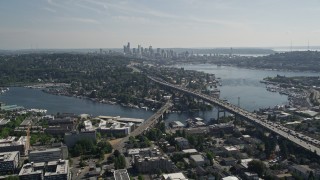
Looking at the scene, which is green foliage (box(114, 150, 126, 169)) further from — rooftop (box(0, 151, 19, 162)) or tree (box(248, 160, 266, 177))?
tree (box(248, 160, 266, 177))

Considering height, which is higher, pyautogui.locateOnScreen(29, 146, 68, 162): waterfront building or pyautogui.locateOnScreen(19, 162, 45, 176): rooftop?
pyautogui.locateOnScreen(29, 146, 68, 162): waterfront building

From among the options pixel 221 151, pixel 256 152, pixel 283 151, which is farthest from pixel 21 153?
pixel 283 151

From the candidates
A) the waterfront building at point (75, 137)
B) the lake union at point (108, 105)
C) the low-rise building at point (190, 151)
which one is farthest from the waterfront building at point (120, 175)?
the lake union at point (108, 105)

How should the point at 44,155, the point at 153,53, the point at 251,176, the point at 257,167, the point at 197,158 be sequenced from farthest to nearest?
1. the point at 153,53
2. the point at 197,158
3. the point at 44,155
4. the point at 257,167
5. the point at 251,176

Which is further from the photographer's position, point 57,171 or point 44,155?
point 44,155

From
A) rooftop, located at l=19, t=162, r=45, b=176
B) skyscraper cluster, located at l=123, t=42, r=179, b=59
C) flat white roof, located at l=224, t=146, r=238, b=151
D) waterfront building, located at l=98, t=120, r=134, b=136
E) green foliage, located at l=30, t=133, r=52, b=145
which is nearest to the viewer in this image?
rooftop, located at l=19, t=162, r=45, b=176

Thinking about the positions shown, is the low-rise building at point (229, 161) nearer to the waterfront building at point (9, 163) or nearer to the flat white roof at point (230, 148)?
the flat white roof at point (230, 148)

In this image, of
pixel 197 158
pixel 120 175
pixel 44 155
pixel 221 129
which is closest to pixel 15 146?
pixel 44 155

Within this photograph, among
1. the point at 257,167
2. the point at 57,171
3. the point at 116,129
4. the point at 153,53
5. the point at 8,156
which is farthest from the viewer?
the point at 153,53

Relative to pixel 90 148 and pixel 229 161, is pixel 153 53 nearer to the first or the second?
pixel 90 148

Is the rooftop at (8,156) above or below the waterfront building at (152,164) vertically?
above

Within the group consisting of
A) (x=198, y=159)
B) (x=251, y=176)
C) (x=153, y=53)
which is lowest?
(x=251, y=176)

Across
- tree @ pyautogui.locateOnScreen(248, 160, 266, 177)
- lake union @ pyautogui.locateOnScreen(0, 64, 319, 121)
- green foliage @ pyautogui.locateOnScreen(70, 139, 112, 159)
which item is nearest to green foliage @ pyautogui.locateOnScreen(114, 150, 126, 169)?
green foliage @ pyautogui.locateOnScreen(70, 139, 112, 159)
